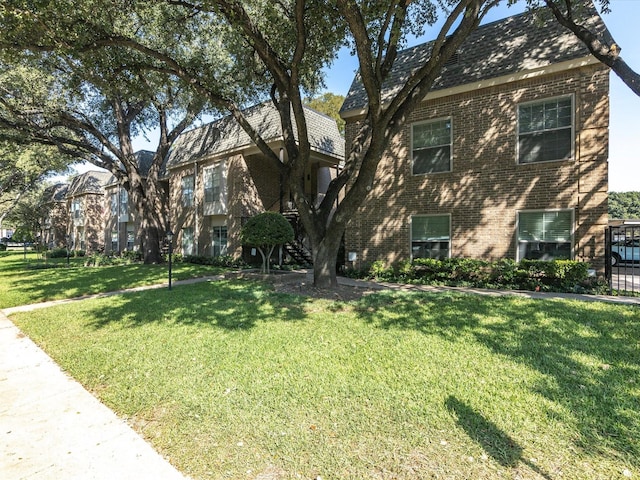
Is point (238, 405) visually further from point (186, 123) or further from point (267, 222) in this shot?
point (186, 123)

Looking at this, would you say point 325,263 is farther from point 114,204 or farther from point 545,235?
point 114,204

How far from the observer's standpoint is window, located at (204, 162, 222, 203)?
1726cm

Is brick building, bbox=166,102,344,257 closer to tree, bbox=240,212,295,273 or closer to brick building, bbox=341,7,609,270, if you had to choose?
tree, bbox=240,212,295,273

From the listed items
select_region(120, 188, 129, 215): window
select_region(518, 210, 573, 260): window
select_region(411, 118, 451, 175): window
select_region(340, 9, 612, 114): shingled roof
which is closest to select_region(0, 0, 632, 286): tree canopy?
select_region(340, 9, 612, 114): shingled roof

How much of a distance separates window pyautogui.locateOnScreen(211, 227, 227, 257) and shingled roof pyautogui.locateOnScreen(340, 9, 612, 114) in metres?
10.9

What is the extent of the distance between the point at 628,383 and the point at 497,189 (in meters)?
7.23

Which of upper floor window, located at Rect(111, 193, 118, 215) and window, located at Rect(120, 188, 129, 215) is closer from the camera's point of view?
window, located at Rect(120, 188, 129, 215)

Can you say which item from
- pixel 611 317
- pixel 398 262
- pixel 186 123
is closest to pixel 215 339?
pixel 611 317

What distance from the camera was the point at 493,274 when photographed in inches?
367

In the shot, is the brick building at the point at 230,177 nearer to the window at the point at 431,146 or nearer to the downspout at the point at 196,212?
the downspout at the point at 196,212

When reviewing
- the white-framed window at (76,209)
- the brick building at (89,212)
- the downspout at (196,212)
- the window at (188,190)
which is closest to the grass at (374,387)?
the downspout at (196,212)

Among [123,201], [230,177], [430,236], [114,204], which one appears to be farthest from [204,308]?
[114,204]

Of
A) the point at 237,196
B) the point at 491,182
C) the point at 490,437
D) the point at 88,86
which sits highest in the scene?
the point at 88,86

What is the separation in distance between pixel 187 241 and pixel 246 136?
779 centimetres
